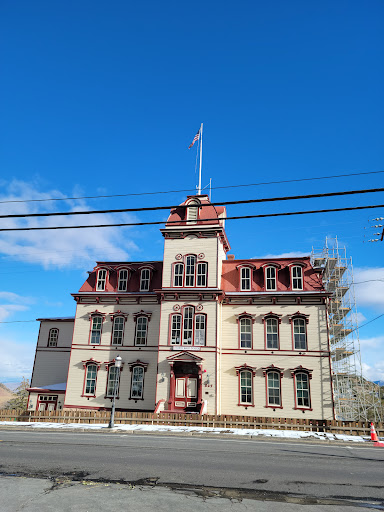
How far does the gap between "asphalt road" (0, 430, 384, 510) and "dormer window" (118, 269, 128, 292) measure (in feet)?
52.8

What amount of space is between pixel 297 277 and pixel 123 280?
14.2 meters

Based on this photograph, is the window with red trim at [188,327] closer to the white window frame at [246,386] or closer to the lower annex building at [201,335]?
the lower annex building at [201,335]

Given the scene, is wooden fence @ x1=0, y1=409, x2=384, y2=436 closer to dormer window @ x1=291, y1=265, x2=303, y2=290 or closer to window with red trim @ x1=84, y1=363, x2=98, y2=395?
window with red trim @ x1=84, y1=363, x2=98, y2=395

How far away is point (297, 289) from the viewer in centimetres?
2870

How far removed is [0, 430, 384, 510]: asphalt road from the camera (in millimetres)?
8562

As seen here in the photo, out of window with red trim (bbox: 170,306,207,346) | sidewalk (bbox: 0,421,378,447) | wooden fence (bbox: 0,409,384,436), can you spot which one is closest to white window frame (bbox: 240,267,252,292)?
window with red trim (bbox: 170,306,207,346)

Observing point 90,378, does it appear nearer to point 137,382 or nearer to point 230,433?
point 137,382

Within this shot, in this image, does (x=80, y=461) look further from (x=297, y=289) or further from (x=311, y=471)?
(x=297, y=289)

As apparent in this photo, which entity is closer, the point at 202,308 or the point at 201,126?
the point at 202,308

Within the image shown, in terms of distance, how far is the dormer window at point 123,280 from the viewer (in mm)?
31125

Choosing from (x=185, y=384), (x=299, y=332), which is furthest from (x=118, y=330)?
(x=299, y=332)

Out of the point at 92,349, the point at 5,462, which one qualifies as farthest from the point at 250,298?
the point at 5,462

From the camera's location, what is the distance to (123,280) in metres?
31.4

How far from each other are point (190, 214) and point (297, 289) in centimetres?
1023
